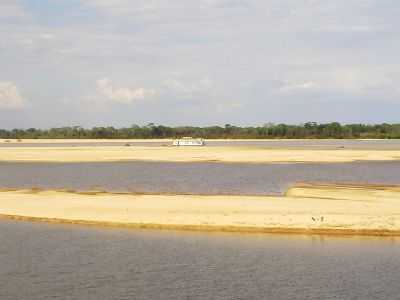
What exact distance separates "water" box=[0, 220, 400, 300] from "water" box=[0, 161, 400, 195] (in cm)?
1284

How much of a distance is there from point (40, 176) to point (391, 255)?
34.1 m

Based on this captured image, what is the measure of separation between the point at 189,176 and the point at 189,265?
2887 centimetres

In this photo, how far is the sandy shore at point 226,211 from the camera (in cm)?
2505

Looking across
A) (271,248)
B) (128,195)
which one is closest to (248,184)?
(128,195)

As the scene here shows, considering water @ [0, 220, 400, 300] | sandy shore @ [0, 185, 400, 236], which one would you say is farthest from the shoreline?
water @ [0, 220, 400, 300]

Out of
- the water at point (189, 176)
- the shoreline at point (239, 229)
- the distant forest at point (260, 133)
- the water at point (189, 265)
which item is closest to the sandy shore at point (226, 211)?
the shoreline at point (239, 229)

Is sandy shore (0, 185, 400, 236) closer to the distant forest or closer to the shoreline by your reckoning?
the shoreline

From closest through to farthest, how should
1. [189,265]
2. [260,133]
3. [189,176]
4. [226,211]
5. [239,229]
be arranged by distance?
[189,265]
[239,229]
[226,211]
[189,176]
[260,133]

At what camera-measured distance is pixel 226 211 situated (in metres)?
27.7

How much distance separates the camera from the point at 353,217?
84.5 ft

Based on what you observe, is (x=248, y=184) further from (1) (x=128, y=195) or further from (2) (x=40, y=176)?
(2) (x=40, y=176)

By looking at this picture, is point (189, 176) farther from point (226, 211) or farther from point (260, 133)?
point (260, 133)

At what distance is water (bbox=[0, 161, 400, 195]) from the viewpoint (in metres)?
39.8

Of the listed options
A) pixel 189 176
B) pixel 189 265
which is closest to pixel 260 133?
pixel 189 176
